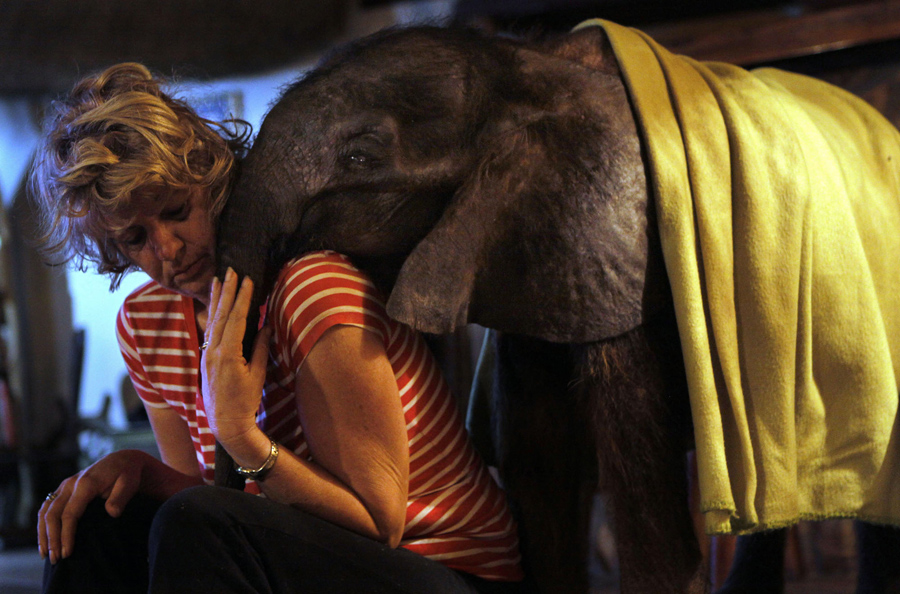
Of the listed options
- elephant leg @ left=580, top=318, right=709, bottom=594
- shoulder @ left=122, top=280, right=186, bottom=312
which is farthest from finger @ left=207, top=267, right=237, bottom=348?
elephant leg @ left=580, top=318, right=709, bottom=594

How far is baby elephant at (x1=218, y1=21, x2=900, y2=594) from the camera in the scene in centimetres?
80

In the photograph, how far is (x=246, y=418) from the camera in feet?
2.49

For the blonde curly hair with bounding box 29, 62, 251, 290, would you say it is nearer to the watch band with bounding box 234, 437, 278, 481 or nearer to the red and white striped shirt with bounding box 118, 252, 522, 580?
the red and white striped shirt with bounding box 118, 252, 522, 580

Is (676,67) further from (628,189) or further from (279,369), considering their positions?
(279,369)

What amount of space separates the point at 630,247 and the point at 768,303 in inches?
6.2

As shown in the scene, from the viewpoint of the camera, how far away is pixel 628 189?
81 cm

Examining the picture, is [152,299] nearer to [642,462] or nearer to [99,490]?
[99,490]

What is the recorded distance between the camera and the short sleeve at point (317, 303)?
0.78 m

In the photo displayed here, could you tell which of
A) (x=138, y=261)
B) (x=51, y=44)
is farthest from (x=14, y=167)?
(x=138, y=261)

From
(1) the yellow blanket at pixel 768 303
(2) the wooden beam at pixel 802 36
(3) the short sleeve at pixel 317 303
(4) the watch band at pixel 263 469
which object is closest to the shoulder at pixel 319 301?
(3) the short sleeve at pixel 317 303

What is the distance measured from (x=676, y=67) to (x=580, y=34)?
122mm

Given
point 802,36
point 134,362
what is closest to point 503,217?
point 134,362

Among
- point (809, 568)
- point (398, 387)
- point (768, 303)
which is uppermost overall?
point (768, 303)

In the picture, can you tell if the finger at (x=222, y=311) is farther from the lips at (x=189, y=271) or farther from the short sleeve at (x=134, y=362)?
the short sleeve at (x=134, y=362)
